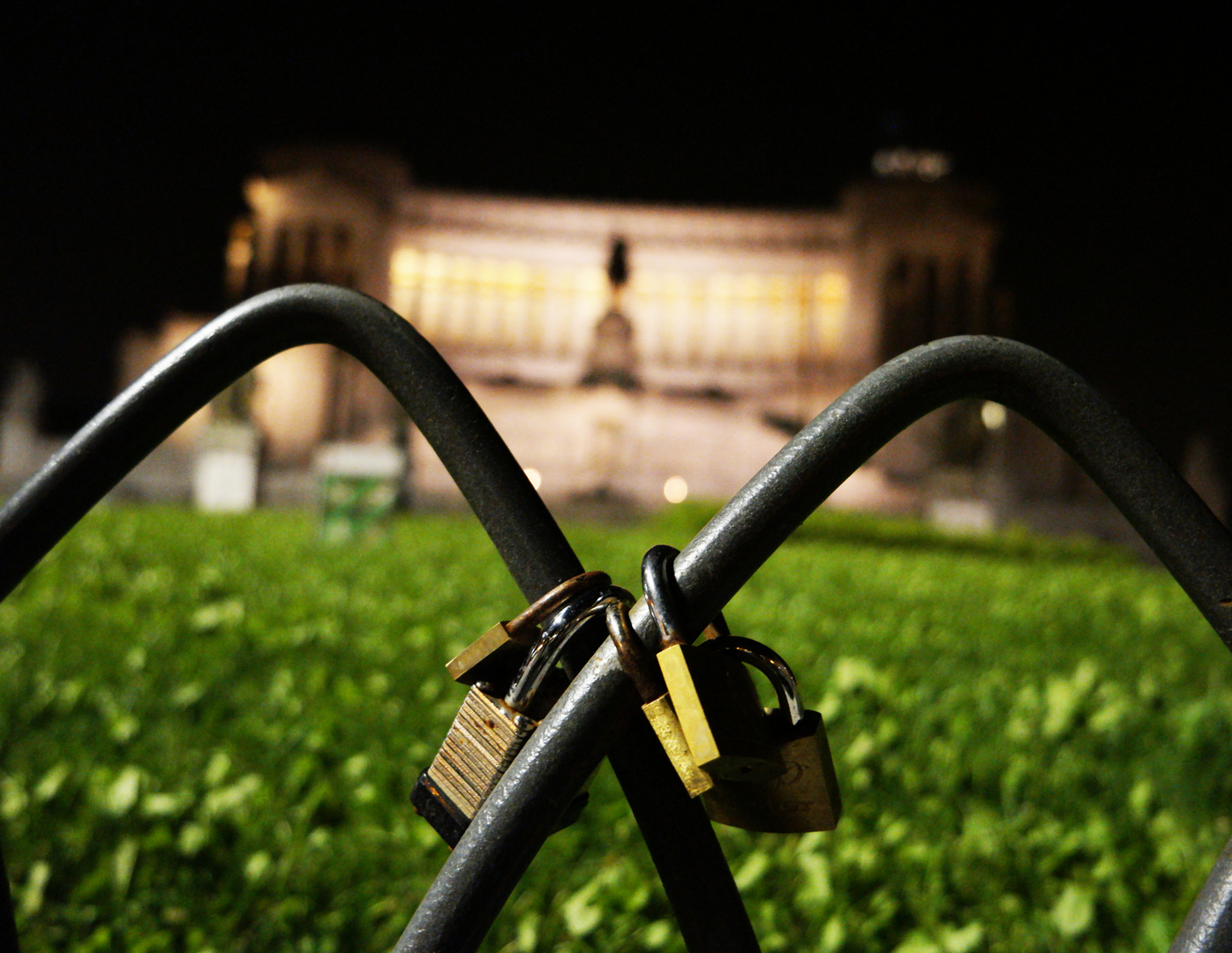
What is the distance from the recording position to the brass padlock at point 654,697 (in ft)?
1.61

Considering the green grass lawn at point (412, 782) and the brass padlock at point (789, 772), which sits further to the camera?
the green grass lawn at point (412, 782)

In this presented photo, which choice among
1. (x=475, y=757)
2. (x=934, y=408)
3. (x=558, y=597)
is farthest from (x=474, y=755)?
(x=934, y=408)

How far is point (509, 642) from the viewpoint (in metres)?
0.57

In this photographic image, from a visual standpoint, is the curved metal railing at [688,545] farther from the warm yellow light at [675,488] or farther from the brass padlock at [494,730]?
the warm yellow light at [675,488]

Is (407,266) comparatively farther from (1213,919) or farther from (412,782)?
(1213,919)

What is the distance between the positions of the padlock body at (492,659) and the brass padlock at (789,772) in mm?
123

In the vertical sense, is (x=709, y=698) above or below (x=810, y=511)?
below

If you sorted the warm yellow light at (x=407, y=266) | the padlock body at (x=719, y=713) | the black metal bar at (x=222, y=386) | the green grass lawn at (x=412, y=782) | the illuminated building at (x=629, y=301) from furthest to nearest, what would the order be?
the warm yellow light at (x=407, y=266), the illuminated building at (x=629, y=301), the green grass lawn at (x=412, y=782), the black metal bar at (x=222, y=386), the padlock body at (x=719, y=713)

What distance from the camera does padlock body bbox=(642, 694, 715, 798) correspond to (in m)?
0.49

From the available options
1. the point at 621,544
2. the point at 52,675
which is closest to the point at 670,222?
the point at 621,544

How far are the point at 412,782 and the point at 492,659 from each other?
206 cm

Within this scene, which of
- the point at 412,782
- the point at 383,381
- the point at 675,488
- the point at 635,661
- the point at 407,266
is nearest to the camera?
the point at 635,661

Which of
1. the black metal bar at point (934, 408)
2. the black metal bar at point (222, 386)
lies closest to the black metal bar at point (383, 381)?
the black metal bar at point (222, 386)

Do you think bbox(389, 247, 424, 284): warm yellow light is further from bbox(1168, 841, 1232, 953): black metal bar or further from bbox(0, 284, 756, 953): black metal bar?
bbox(1168, 841, 1232, 953): black metal bar
